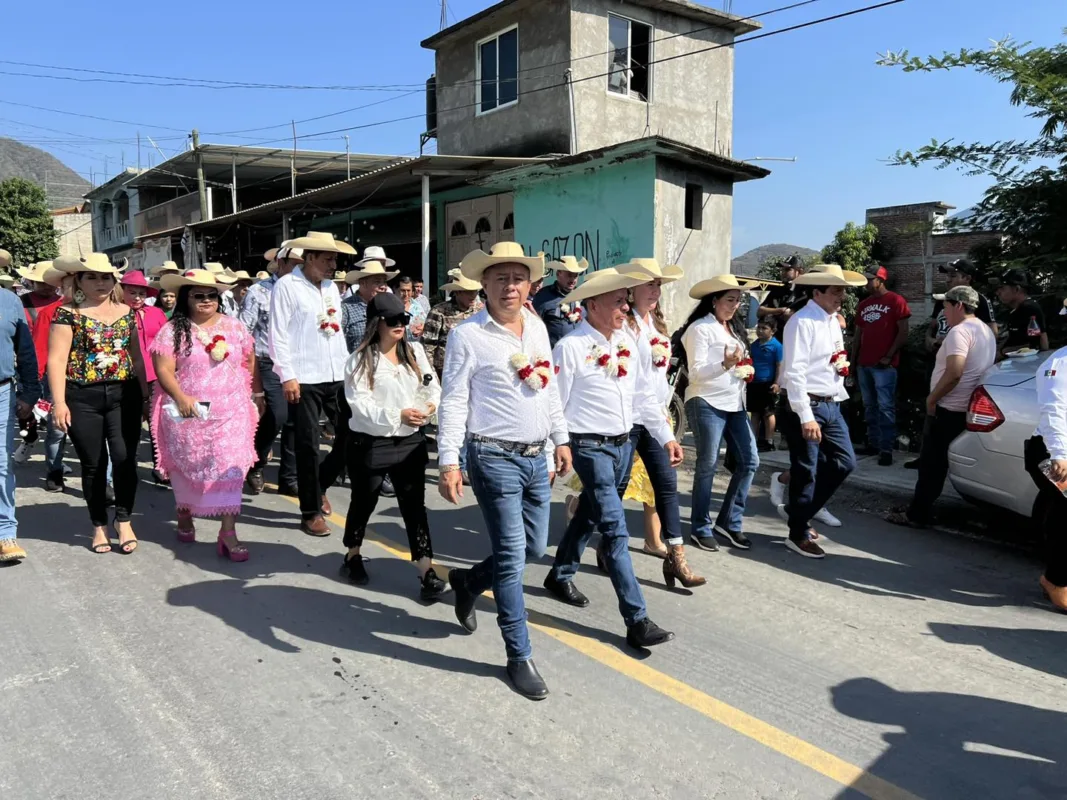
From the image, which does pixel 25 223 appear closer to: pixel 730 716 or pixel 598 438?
pixel 598 438

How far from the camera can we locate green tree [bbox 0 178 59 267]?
39.8 metres

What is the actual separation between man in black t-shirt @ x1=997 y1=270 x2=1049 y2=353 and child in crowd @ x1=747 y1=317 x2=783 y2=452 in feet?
7.00

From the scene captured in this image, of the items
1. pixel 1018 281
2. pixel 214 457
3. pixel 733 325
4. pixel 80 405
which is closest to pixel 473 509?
pixel 214 457

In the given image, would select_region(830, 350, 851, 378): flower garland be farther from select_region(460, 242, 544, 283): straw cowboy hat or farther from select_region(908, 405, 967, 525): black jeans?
select_region(460, 242, 544, 283): straw cowboy hat

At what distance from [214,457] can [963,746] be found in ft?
14.4

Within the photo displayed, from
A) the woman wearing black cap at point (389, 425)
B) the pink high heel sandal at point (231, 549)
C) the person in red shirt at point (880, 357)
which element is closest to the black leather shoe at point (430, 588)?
the woman wearing black cap at point (389, 425)

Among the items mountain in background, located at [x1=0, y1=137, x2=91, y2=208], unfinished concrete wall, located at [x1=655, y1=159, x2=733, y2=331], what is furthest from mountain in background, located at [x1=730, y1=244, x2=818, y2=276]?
mountain in background, located at [x1=0, y1=137, x2=91, y2=208]

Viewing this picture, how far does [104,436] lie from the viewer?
17.1 ft

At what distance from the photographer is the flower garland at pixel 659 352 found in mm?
4797

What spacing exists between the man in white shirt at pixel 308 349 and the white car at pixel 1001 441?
4566 millimetres

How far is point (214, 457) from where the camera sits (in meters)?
5.11

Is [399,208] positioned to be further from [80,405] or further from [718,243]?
[80,405]

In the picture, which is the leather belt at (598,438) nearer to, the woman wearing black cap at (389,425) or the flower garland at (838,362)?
the woman wearing black cap at (389,425)

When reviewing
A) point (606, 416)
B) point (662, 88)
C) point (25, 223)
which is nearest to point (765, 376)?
point (606, 416)
